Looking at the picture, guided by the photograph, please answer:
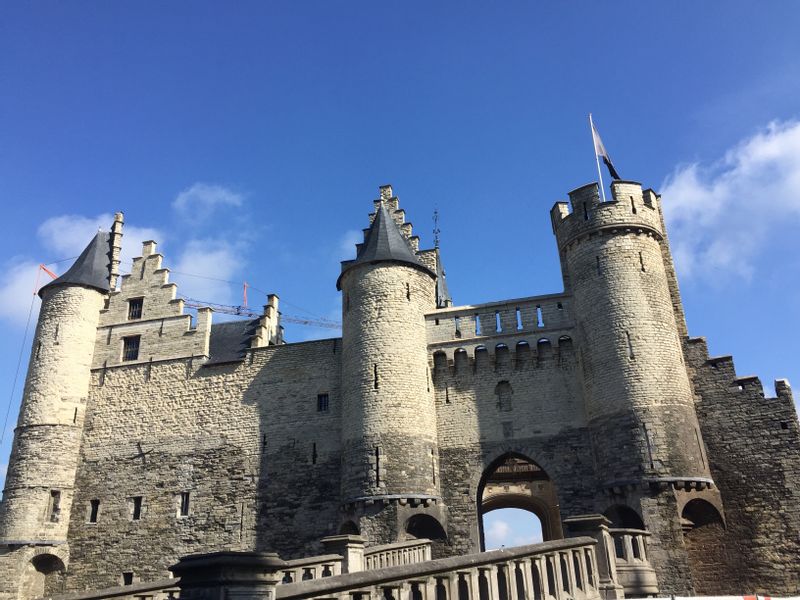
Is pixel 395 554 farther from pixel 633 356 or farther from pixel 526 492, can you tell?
pixel 526 492

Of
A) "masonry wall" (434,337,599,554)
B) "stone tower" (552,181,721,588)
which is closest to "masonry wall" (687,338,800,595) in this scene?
"stone tower" (552,181,721,588)

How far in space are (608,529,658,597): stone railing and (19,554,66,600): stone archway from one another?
730 inches

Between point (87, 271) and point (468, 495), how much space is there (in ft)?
54.9

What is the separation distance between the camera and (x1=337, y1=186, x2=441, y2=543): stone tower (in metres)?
19.0

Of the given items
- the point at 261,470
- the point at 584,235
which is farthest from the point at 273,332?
the point at 584,235

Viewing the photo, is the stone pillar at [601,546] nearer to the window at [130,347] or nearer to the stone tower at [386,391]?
the stone tower at [386,391]

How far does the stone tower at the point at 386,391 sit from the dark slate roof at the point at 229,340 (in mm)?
4184

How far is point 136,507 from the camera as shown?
22.9 meters

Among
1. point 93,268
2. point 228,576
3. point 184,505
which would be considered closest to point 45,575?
point 184,505

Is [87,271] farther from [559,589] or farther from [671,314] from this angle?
[559,589]

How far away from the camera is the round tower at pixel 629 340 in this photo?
17.8m

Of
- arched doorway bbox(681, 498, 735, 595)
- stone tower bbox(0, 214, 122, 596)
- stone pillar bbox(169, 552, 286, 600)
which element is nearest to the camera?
stone pillar bbox(169, 552, 286, 600)

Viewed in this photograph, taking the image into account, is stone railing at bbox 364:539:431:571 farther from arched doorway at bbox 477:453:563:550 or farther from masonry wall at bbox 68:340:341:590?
arched doorway at bbox 477:453:563:550

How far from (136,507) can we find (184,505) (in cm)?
180
